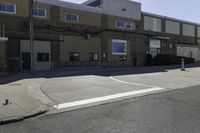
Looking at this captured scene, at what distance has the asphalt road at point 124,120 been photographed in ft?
21.8

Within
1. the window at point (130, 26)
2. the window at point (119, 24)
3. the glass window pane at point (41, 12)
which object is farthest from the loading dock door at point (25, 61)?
the window at point (130, 26)

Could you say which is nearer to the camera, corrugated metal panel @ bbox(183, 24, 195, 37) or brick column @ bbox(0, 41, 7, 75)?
brick column @ bbox(0, 41, 7, 75)

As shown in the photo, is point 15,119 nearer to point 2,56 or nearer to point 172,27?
point 2,56

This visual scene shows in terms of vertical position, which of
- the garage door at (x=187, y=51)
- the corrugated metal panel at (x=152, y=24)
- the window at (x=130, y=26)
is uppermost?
the corrugated metal panel at (x=152, y=24)

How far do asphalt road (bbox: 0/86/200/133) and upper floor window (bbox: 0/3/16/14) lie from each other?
78.5 ft

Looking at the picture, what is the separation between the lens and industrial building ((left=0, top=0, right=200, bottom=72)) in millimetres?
30156

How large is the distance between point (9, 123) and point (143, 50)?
39740 mm

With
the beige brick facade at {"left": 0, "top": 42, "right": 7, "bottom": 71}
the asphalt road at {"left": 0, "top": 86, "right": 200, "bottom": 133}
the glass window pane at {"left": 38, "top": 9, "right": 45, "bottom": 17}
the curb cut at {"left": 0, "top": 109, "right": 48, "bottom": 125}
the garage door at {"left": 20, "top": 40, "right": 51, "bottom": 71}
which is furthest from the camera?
the glass window pane at {"left": 38, "top": 9, "right": 45, "bottom": 17}

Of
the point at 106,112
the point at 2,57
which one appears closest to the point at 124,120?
the point at 106,112

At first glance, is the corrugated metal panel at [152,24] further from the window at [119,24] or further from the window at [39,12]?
the window at [39,12]

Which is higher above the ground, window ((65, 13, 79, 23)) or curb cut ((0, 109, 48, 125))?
window ((65, 13, 79, 23))

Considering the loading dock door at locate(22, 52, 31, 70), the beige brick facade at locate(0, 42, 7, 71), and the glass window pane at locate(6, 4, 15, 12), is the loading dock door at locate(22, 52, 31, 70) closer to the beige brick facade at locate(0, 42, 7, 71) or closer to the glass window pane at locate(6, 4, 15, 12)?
the glass window pane at locate(6, 4, 15, 12)

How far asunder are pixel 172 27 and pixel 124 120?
47.8 meters

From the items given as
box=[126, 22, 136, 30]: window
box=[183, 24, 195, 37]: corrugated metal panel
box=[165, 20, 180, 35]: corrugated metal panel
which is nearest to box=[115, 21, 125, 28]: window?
box=[126, 22, 136, 30]: window
